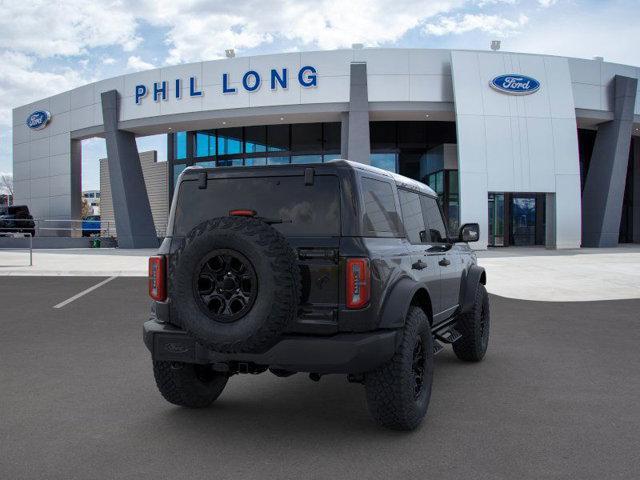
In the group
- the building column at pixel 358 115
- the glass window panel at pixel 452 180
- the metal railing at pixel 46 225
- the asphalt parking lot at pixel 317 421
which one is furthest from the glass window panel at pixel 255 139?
the asphalt parking lot at pixel 317 421

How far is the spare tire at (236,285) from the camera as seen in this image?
3695mm

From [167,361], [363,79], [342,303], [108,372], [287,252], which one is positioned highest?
[363,79]

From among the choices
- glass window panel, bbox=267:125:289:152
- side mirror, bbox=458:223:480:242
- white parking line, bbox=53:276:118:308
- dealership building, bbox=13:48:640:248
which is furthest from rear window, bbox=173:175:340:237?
glass window panel, bbox=267:125:289:152

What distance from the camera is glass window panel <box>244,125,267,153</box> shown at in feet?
115

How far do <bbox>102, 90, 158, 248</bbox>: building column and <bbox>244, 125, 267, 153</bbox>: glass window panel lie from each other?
6.58 meters

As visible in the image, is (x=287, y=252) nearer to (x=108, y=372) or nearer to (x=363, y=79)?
(x=108, y=372)

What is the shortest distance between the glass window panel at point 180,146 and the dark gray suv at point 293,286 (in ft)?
114

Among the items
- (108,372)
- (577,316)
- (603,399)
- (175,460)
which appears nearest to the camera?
(175,460)

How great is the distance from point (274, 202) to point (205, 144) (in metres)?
34.1

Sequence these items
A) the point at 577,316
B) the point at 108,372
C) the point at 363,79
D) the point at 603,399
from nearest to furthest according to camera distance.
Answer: the point at 603,399 < the point at 108,372 < the point at 577,316 < the point at 363,79

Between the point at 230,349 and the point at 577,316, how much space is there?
7466 millimetres

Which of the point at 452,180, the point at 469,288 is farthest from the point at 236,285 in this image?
the point at 452,180

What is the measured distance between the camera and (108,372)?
5965 mm

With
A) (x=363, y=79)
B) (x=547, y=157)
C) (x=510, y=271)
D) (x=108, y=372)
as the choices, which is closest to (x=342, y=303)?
(x=108, y=372)
